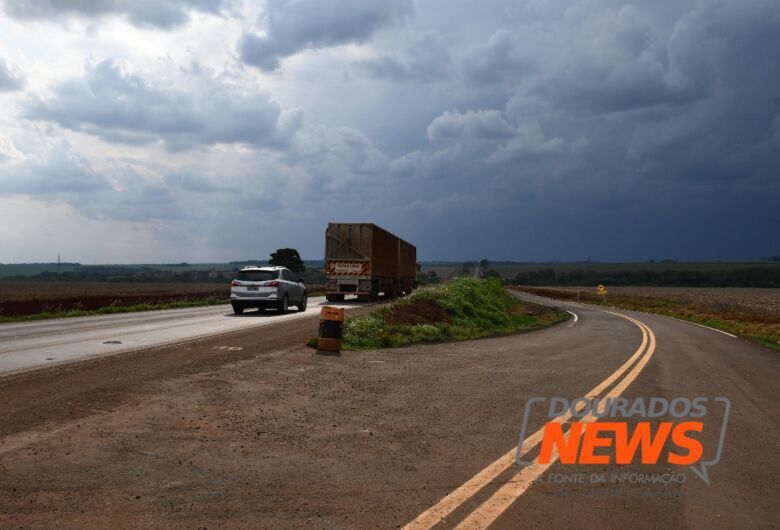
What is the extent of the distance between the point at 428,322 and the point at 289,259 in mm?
70697

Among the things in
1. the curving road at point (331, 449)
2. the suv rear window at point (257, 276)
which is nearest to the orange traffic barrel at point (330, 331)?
the curving road at point (331, 449)

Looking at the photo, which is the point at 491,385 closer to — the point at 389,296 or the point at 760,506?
the point at 760,506

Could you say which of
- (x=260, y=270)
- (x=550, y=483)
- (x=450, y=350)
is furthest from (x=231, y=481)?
(x=260, y=270)

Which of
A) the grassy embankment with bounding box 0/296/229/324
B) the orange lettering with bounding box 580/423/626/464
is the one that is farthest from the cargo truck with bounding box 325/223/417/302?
the orange lettering with bounding box 580/423/626/464

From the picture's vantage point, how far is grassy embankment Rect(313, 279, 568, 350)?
666 inches

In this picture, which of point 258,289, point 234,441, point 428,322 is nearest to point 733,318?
point 428,322

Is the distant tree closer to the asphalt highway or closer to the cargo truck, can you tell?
the cargo truck

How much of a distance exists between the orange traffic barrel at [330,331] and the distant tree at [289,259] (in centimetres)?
7495

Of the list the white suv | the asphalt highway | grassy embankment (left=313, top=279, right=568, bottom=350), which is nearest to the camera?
the asphalt highway

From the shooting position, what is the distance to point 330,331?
14.7 metres

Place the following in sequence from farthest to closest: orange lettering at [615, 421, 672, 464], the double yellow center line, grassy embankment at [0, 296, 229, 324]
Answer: grassy embankment at [0, 296, 229, 324]
orange lettering at [615, 421, 672, 464]
the double yellow center line

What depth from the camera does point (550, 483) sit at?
18.5 ft

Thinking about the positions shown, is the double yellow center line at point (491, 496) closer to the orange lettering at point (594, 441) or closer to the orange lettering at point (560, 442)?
the orange lettering at point (560, 442)

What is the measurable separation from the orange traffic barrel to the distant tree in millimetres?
74948
